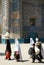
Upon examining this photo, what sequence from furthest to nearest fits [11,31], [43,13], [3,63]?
[43,13] < [11,31] < [3,63]

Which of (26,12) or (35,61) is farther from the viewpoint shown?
(26,12)

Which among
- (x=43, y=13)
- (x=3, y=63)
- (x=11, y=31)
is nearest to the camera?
(x=3, y=63)

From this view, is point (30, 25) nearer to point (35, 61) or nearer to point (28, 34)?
point (28, 34)

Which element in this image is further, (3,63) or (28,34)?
(28,34)

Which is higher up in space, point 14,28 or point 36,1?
point 36,1

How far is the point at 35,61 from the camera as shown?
1165 centimetres

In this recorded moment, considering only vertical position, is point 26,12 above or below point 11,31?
above

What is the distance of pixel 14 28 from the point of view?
3034 centimetres

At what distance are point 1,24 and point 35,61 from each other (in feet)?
70.1

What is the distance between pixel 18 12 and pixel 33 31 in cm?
292

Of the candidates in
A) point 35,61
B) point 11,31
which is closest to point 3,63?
point 35,61

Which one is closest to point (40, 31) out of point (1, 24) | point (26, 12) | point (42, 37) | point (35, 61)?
point (42, 37)

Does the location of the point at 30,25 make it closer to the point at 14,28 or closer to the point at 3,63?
the point at 14,28

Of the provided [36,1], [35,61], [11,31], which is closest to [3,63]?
[35,61]
